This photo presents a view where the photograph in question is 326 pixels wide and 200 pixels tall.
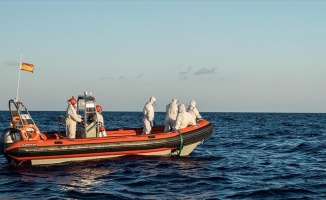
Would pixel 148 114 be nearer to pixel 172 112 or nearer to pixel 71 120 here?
pixel 172 112

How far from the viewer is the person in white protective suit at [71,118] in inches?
594

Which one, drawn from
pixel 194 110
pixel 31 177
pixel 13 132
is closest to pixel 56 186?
pixel 31 177

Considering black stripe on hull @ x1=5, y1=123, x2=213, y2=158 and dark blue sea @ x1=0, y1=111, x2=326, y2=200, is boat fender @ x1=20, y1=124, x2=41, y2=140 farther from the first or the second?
dark blue sea @ x1=0, y1=111, x2=326, y2=200

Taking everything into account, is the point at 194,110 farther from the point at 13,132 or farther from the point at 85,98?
the point at 13,132

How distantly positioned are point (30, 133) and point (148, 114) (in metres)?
4.14

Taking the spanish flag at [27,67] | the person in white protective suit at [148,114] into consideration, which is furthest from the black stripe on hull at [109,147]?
the spanish flag at [27,67]

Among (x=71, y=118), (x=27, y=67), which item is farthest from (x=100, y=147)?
(x=27, y=67)

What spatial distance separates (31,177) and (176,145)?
527 cm

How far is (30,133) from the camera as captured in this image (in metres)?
14.6

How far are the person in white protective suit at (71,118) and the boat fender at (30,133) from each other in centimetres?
108

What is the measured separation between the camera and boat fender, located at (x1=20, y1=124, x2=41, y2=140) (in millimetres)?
14500

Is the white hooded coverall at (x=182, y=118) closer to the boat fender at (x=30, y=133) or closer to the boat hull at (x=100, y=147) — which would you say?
the boat hull at (x=100, y=147)

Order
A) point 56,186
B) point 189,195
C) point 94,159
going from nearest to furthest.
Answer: point 189,195
point 56,186
point 94,159

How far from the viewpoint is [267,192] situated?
10547mm
